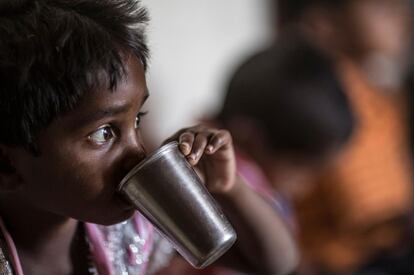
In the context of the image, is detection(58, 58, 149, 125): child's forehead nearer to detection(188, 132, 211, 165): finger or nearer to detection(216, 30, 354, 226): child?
detection(188, 132, 211, 165): finger

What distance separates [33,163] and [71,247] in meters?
0.14

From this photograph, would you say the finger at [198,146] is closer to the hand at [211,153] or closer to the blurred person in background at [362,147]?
the hand at [211,153]

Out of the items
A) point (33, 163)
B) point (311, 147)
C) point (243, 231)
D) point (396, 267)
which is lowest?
point (396, 267)

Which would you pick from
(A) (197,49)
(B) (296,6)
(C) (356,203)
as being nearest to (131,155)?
(C) (356,203)

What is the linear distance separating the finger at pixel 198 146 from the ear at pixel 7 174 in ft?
0.48

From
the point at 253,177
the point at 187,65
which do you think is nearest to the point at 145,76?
the point at 253,177

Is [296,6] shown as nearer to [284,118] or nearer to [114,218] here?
[284,118]

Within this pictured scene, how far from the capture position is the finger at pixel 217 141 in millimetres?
818

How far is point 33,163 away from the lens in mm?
755

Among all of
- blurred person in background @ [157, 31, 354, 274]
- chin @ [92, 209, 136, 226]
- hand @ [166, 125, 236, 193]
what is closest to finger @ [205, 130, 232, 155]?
hand @ [166, 125, 236, 193]

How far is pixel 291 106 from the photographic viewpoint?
1.55m

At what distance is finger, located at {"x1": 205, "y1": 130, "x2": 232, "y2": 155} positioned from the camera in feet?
2.68

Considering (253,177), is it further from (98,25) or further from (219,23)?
(219,23)

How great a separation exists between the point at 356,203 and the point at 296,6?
0.49 metres
